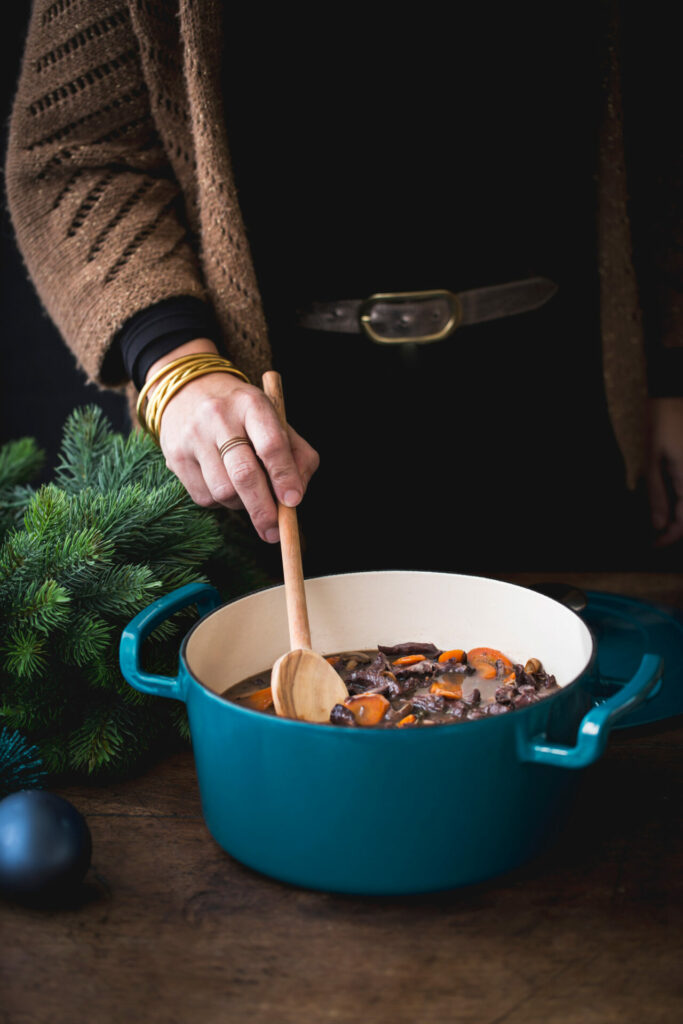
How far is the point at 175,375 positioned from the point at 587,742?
64cm

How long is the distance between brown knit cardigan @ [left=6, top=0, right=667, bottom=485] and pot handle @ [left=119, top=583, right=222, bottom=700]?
17.7 inches

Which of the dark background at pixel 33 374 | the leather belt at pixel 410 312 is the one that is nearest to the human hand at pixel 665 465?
the leather belt at pixel 410 312

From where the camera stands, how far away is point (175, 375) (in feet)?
3.33

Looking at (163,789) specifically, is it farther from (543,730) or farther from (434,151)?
(434,151)

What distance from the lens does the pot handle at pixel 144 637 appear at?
0.72m

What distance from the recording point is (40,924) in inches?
24.6

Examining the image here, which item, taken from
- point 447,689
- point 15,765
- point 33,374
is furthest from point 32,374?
point 447,689

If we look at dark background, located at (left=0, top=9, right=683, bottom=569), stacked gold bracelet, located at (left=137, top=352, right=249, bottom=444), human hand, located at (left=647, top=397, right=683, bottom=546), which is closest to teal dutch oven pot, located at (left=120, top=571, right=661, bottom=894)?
stacked gold bracelet, located at (left=137, top=352, right=249, bottom=444)

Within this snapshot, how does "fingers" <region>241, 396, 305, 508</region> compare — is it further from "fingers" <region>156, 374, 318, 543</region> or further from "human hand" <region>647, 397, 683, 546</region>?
"human hand" <region>647, 397, 683, 546</region>

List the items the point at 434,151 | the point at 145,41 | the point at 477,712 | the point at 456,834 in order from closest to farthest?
1. the point at 456,834
2. the point at 477,712
3. the point at 145,41
4. the point at 434,151

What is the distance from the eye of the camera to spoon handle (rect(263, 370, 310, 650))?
33.1 inches

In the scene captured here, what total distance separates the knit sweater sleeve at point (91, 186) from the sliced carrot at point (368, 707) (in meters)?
0.60

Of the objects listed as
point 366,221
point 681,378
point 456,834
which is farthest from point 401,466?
point 456,834

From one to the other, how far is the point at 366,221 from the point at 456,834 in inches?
36.5
